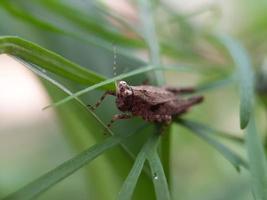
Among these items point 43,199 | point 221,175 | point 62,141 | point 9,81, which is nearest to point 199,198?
point 221,175

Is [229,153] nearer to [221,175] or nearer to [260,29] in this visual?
[221,175]

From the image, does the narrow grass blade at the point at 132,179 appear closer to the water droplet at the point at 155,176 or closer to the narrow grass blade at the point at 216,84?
the water droplet at the point at 155,176

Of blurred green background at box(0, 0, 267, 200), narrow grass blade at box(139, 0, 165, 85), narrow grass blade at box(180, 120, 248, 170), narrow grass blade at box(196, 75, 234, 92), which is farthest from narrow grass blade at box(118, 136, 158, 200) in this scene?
narrow grass blade at box(196, 75, 234, 92)

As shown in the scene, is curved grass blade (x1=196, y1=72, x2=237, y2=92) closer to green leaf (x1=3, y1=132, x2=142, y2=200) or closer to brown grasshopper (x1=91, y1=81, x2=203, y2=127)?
brown grasshopper (x1=91, y1=81, x2=203, y2=127)

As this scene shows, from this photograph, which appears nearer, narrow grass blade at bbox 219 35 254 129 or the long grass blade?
the long grass blade

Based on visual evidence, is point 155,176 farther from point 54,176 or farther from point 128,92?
point 128,92

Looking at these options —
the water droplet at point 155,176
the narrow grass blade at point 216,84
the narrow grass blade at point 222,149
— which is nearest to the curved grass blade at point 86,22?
the narrow grass blade at point 216,84
